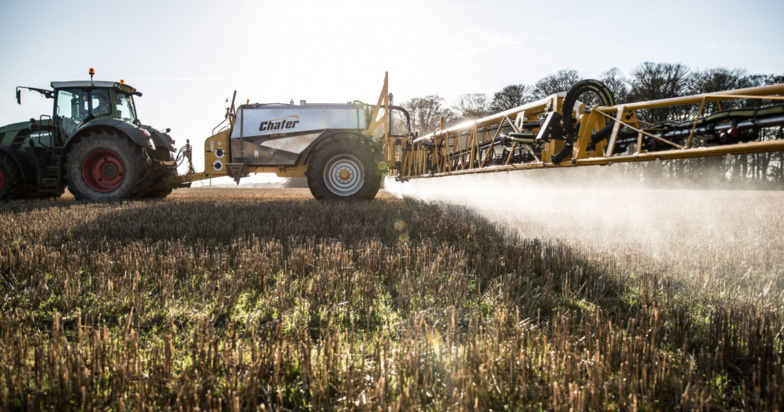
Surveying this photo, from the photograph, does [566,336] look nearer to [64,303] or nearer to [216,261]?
[216,261]

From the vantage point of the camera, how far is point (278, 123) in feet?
29.3

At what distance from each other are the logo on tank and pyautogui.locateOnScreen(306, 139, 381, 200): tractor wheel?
3.01 feet

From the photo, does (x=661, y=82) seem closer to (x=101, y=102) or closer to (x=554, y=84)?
(x=554, y=84)

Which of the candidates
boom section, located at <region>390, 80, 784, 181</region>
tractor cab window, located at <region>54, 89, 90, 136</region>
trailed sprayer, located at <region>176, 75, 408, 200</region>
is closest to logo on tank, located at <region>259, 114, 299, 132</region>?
trailed sprayer, located at <region>176, 75, 408, 200</region>

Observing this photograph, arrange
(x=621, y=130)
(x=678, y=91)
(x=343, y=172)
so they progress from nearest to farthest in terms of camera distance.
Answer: (x=621, y=130)
(x=343, y=172)
(x=678, y=91)

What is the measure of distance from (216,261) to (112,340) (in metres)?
1.38

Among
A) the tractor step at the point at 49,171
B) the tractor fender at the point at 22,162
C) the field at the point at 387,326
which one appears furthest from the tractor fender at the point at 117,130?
the field at the point at 387,326

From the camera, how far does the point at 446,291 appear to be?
2654mm

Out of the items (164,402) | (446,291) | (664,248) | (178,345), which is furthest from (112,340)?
(664,248)

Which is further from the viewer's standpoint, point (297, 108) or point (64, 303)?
point (297, 108)

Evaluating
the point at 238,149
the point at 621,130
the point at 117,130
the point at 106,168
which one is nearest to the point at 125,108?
the point at 117,130

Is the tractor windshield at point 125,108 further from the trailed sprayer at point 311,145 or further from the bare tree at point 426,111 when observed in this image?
the bare tree at point 426,111

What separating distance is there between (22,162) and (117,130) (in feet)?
7.29

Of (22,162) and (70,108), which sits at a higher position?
(70,108)
